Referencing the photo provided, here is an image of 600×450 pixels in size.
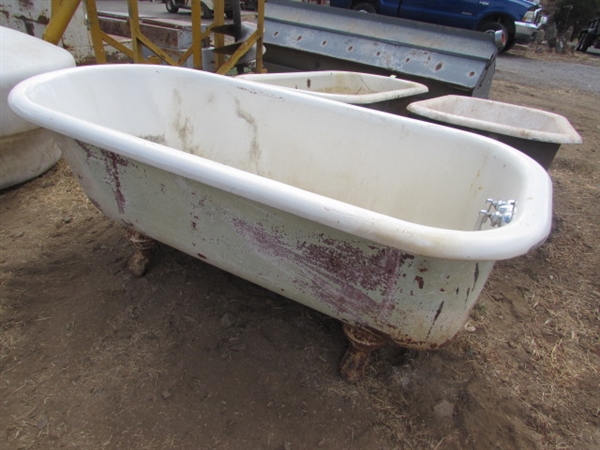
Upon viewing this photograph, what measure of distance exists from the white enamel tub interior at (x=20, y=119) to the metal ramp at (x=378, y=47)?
2365 millimetres

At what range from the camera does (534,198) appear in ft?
3.38

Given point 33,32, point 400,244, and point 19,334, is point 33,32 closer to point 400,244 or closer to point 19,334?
point 19,334

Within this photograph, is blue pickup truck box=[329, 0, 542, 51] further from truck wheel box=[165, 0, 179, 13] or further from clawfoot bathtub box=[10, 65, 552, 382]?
clawfoot bathtub box=[10, 65, 552, 382]

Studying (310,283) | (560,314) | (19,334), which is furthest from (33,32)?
(560,314)

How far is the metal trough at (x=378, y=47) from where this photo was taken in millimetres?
3416

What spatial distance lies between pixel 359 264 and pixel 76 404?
993 mm

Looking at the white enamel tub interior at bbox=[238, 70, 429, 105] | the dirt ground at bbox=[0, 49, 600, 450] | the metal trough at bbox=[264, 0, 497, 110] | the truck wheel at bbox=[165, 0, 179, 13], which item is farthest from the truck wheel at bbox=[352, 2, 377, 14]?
the dirt ground at bbox=[0, 49, 600, 450]

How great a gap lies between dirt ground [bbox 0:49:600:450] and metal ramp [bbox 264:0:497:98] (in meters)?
2.14

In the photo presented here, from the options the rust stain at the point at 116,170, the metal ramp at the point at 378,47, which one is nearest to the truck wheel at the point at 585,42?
the metal ramp at the point at 378,47

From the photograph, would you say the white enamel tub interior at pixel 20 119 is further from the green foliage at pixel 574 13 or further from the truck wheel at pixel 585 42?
the green foliage at pixel 574 13

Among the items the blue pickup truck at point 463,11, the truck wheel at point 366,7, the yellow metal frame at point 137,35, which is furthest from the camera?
the truck wheel at point 366,7

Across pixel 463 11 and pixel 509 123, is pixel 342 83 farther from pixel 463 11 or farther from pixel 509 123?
pixel 463 11

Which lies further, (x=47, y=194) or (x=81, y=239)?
(x=47, y=194)

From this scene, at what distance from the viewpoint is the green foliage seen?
35.1 ft
